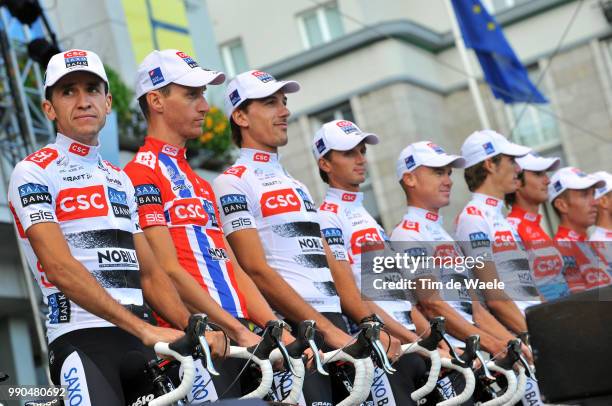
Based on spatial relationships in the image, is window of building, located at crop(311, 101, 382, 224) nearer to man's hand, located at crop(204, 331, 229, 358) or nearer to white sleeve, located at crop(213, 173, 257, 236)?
white sleeve, located at crop(213, 173, 257, 236)

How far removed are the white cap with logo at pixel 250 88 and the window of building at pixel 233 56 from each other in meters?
23.7

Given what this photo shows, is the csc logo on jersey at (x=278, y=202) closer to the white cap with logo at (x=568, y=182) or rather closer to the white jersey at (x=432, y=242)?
the white jersey at (x=432, y=242)

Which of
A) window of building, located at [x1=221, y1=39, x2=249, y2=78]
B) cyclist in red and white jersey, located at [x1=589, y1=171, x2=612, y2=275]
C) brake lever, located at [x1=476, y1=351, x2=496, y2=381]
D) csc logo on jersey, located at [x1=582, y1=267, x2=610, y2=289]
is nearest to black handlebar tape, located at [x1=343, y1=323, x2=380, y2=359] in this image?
brake lever, located at [x1=476, y1=351, x2=496, y2=381]

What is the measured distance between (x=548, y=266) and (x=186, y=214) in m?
3.22

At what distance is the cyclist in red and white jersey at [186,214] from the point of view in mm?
5418

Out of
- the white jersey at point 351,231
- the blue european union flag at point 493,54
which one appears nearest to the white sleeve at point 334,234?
the white jersey at point 351,231

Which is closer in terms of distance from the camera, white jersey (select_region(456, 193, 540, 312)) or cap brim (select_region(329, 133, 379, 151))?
cap brim (select_region(329, 133, 379, 151))

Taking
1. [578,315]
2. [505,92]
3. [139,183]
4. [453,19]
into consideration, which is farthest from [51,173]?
[453,19]

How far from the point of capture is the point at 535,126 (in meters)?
27.0

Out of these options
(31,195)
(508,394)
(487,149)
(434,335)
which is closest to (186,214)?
(31,195)

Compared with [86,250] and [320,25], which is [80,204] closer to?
[86,250]

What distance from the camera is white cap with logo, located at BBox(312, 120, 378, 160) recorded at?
7352 millimetres

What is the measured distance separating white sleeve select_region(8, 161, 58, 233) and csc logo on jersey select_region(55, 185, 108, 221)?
4cm

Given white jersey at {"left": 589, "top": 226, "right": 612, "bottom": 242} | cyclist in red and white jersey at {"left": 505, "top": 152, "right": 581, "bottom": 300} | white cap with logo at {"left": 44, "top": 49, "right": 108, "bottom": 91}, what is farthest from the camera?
white jersey at {"left": 589, "top": 226, "right": 612, "bottom": 242}
